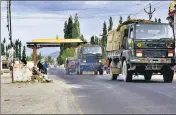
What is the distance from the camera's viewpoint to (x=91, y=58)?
5256 cm

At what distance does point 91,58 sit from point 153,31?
82.2 feet

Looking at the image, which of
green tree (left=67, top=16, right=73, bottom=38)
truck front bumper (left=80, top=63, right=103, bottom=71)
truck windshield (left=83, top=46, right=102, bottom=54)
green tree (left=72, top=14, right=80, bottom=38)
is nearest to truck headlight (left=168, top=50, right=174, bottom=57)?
truck windshield (left=83, top=46, right=102, bottom=54)

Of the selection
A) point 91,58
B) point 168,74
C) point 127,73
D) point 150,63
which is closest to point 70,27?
point 91,58

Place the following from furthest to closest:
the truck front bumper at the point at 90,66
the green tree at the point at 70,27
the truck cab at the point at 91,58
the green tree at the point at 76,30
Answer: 1. the green tree at the point at 70,27
2. the green tree at the point at 76,30
3. the truck front bumper at the point at 90,66
4. the truck cab at the point at 91,58

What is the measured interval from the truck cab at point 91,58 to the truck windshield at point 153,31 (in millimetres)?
24550

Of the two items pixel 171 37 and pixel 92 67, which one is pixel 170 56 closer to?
pixel 171 37

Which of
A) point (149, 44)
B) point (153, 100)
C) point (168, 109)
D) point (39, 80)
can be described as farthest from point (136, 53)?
point (168, 109)

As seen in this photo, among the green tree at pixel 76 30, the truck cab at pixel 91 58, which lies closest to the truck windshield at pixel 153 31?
the truck cab at pixel 91 58

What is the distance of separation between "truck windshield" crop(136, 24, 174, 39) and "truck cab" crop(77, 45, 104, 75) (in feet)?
80.5

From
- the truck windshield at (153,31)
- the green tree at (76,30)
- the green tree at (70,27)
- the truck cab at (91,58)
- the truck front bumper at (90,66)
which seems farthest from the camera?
the green tree at (70,27)

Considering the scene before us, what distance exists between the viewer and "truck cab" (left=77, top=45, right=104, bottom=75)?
172ft

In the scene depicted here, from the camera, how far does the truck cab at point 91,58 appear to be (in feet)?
172

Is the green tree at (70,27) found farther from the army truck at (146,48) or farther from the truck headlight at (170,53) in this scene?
the truck headlight at (170,53)

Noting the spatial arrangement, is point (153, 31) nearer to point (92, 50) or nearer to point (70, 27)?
point (92, 50)
